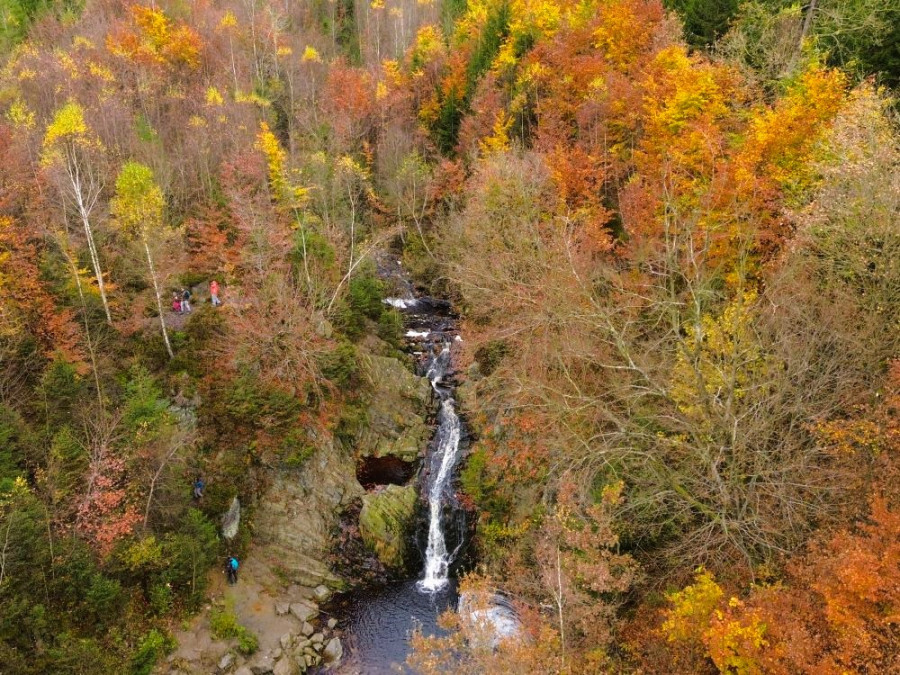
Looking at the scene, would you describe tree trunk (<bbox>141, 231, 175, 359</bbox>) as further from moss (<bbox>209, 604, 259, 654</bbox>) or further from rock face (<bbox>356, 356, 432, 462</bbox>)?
moss (<bbox>209, 604, 259, 654</bbox>)

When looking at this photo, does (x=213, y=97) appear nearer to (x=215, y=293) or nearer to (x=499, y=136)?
(x=215, y=293)

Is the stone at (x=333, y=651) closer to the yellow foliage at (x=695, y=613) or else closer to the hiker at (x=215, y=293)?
the yellow foliage at (x=695, y=613)

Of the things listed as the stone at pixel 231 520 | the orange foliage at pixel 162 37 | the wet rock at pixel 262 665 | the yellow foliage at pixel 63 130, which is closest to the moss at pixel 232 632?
the wet rock at pixel 262 665

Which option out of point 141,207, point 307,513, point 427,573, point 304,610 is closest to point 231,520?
point 307,513

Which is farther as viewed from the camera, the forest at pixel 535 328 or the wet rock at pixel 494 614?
the wet rock at pixel 494 614

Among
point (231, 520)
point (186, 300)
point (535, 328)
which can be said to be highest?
point (535, 328)

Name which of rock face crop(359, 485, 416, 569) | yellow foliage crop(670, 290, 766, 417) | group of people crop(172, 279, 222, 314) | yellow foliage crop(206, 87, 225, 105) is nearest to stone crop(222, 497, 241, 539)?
rock face crop(359, 485, 416, 569)

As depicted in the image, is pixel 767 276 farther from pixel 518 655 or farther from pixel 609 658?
pixel 518 655
